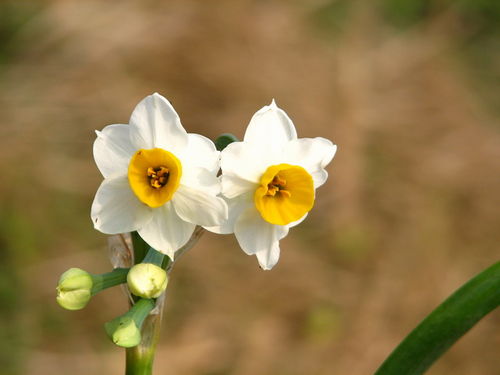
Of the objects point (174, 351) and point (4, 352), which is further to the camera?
point (174, 351)

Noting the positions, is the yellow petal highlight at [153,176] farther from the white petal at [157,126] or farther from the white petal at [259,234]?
the white petal at [259,234]

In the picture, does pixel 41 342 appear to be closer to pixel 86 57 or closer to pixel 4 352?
pixel 4 352

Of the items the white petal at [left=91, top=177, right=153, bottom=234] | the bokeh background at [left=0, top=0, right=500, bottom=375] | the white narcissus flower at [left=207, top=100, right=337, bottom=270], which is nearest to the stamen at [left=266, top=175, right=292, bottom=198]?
the white narcissus flower at [left=207, top=100, right=337, bottom=270]

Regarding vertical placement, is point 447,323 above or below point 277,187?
below

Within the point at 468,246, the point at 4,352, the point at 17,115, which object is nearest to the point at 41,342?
the point at 4,352

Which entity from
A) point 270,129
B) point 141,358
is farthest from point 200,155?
point 141,358

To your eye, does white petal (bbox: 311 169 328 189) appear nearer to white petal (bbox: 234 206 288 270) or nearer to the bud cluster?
white petal (bbox: 234 206 288 270)

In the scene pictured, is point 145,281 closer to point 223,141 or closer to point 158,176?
point 158,176
